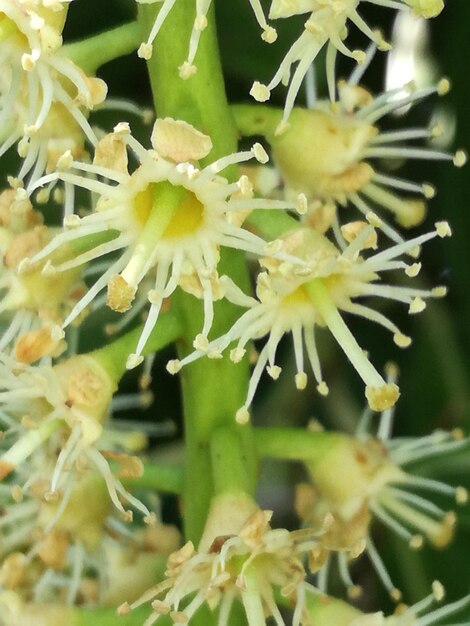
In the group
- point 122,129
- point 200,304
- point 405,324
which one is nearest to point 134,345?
point 200,304

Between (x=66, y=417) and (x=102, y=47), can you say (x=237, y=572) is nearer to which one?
(x=66, y=417)

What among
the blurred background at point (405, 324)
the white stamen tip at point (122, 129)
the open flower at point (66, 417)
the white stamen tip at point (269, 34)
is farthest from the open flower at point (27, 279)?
the blurred background at point (405, 324)

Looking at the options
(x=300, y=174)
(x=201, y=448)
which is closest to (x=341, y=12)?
(x=300, y=174)

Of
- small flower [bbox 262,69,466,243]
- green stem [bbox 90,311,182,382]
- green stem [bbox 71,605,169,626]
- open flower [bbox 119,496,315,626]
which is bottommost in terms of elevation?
green stem [bbox 71,605,169,626]

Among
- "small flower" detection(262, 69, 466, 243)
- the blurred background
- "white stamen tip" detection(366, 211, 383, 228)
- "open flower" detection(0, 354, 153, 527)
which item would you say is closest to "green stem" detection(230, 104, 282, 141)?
"small flower" detection(262, 69, 466, 243)

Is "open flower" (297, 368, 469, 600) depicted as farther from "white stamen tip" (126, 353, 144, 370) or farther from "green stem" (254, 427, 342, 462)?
"white stamen tip" (126, 353, 144, 370)

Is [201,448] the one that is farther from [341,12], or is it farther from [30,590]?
[341,12]
